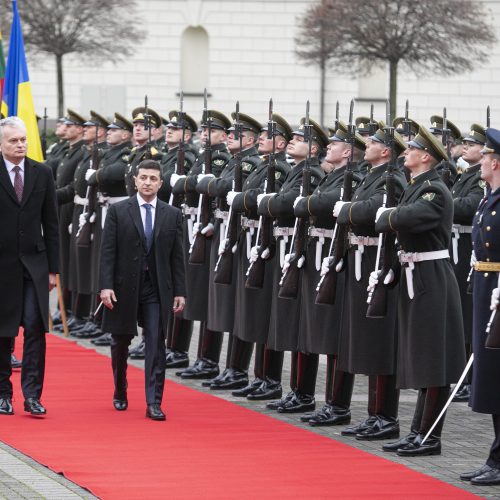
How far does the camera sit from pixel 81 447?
9547 millimetres

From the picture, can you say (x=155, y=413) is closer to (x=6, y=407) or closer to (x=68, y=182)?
→ (x=6, y=407)

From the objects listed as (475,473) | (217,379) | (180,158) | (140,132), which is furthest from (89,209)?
(475,473)

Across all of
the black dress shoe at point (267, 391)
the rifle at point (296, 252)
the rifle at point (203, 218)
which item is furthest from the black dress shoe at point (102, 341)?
the rifle at point (296, 252)

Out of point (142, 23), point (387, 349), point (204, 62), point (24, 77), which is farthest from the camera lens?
point (204, 62)

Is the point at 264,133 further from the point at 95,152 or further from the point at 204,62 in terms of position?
the point at 204,62

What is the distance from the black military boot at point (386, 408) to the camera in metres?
10.2

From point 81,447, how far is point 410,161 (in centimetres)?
252

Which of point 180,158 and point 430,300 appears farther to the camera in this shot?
point 180,158

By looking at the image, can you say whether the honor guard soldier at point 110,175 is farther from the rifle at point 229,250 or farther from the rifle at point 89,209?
the rifle at point 229,250

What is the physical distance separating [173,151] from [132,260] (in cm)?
331

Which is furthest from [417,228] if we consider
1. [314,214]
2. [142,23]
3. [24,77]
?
[142,23]

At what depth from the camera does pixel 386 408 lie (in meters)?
10.2

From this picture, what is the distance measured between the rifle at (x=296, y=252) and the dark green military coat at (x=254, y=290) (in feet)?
1.78

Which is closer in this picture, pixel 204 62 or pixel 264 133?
pixel 264 133
